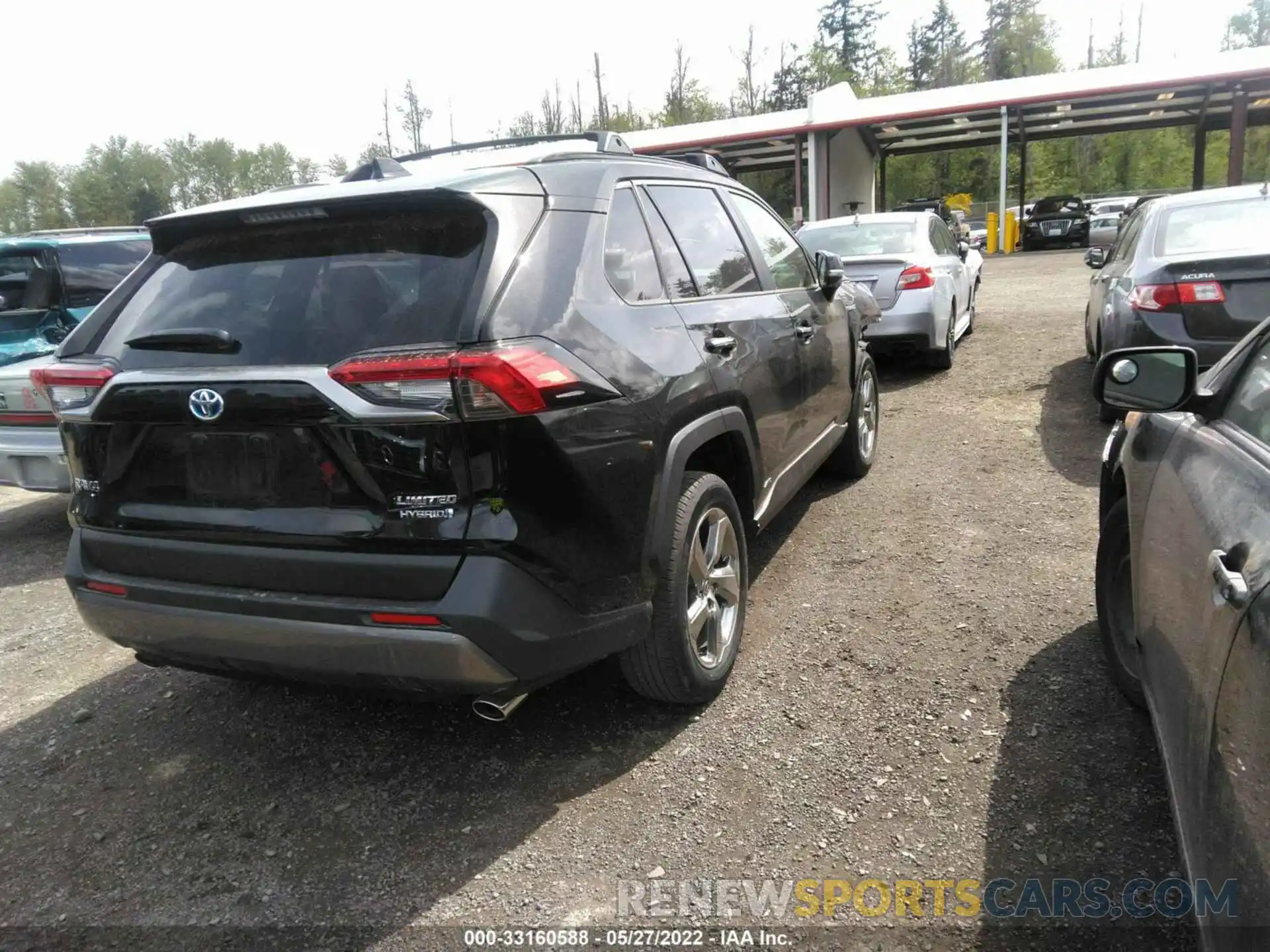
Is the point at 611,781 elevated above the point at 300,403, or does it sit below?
below

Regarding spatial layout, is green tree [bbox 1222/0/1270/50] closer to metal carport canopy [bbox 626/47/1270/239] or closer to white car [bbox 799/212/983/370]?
metal carport canopy [bbox 626/47/1270/239]

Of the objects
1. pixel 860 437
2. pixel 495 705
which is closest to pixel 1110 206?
pixel 860 437

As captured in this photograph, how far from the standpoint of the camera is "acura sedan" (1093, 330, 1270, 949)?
4.70 feet

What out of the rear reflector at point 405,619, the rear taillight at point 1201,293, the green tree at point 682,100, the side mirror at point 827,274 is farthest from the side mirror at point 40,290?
the green tree at point 682,100

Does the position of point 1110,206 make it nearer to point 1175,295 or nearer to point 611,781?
point 1175,295

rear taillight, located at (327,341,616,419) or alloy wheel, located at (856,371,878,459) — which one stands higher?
rear taillight, located at (327,341,616,419)

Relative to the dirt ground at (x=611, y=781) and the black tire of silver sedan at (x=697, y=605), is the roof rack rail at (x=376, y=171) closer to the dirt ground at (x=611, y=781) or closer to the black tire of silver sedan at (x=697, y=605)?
the black tire of silver sedan at (x=697, y=605)

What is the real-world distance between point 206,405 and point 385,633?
0.82 meters

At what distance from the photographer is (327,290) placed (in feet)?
8.49

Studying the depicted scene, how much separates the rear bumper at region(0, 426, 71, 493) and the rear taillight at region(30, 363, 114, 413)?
3.06m

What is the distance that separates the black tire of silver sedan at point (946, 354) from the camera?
29.5 ft

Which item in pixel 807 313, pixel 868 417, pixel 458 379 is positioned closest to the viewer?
pixel 458 379

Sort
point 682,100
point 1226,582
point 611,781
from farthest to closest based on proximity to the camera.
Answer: point 682,100, point 611,781, point 1226,582

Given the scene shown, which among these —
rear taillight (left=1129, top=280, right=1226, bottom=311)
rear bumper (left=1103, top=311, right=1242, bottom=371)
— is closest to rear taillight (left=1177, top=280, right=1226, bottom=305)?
rear taillight (left=1129, top=280, right=1226, bottom=311)
